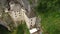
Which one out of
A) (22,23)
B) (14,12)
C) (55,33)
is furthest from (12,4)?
(55,33)

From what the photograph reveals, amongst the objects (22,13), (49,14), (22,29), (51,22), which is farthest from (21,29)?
(49,14)

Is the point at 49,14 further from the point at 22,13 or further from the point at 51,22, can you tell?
the point at 22,13

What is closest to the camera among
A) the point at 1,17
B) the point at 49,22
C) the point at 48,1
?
the point at 1,17

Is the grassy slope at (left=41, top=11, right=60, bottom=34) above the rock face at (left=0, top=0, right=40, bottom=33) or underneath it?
underneath

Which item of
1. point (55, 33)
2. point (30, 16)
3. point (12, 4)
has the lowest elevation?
point (55, 33)

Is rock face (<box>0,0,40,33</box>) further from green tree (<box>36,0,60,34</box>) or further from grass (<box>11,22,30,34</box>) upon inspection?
green tree (<box>36,0,60,34</box>)

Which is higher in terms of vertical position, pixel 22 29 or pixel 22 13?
pixel 22 13

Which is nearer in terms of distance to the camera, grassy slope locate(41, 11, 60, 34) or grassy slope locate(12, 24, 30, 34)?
grassy slope locate(12, 24, 30, 34)

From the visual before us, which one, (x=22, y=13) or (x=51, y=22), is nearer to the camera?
(x=22, y=13)

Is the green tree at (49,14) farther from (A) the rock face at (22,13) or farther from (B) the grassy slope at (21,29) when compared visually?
(B) the grassy slope at (21,29)

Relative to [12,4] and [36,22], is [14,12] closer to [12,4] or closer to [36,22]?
[12,4]

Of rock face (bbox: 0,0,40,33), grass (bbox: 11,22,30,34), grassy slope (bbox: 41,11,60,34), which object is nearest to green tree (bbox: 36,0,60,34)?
grassy slope (bbox: 41,11,60,34)
